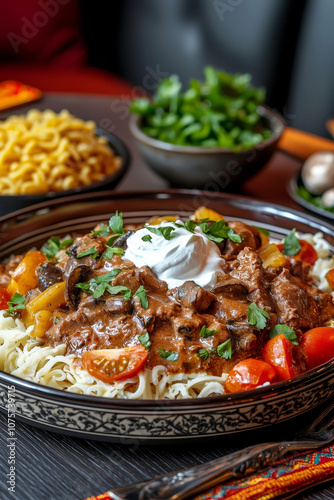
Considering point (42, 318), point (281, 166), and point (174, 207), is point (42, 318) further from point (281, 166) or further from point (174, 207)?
point (281, 166)

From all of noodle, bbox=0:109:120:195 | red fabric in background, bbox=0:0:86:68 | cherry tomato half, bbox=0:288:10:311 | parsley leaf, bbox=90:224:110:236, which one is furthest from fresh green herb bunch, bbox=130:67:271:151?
red fabric in background, bbox=0:0:86:68

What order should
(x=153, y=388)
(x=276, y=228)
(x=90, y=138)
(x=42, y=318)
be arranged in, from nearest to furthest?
(x=153, y=388) → (x=42, y=318) → (x=276, y=228) → (x=90, y=138)

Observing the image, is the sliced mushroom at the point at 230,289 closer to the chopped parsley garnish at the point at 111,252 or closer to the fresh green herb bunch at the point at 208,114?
the chopped parsley garnish at the point at 111,252

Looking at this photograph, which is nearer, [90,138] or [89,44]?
[90,138]

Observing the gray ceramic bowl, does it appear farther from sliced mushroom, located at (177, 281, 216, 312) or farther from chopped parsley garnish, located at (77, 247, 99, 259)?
sliced mushroom, located at (177, 281, 216, 312)

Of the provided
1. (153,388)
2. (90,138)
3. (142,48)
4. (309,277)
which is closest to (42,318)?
(153,388)
